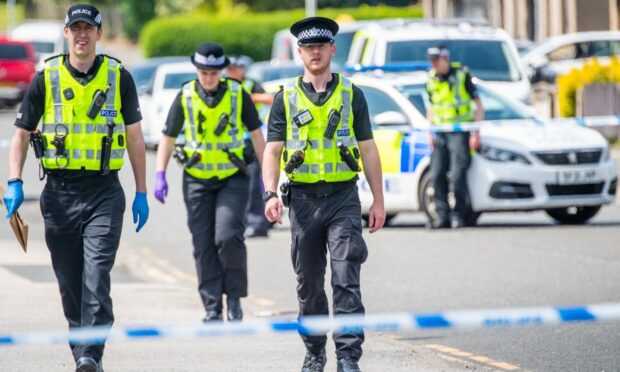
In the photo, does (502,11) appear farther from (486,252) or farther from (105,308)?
(105,308)

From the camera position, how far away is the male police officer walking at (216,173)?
398 inches

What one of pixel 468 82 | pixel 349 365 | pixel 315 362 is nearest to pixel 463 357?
pixel 315 362

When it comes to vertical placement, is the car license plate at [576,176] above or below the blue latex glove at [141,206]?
below

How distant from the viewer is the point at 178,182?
23.4 metres

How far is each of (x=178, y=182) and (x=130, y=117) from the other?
15493mm

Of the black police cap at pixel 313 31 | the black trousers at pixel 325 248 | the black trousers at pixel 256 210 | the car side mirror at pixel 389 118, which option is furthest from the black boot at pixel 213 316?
the car side mirror at pixel 389 118

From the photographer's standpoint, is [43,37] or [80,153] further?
[43,37]

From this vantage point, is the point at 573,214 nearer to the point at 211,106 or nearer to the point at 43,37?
the point at 211,106

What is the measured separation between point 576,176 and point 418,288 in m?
4.33

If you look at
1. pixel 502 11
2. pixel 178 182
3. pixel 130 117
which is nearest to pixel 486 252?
pixel 130 117

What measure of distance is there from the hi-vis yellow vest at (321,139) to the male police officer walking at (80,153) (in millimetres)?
851

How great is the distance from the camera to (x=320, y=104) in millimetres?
7832

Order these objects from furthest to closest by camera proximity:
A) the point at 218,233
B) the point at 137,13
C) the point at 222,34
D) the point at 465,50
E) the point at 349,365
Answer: the point at 137,13
the point at 222,34
the point at 465,50
the point at 218,233
the point at 349,365

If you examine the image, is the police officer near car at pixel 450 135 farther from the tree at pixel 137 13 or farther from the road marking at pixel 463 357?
the tree at pixel 137 13
